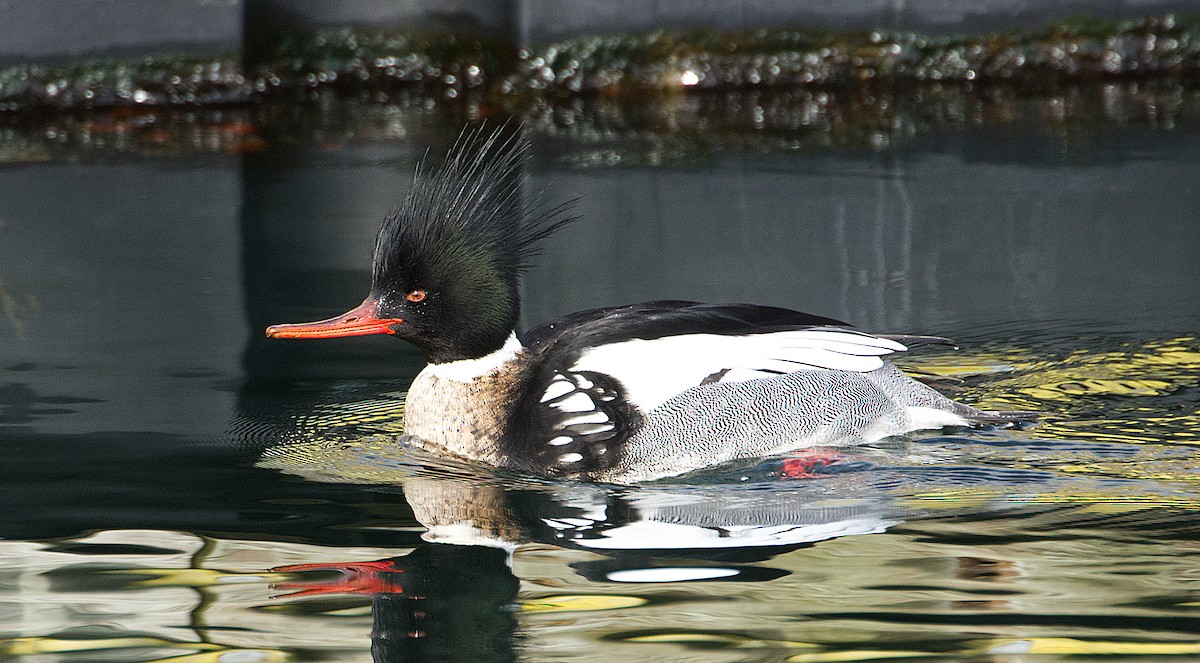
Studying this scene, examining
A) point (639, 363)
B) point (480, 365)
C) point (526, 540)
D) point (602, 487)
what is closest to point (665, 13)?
point (480, 365)

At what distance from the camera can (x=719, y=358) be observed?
14.8 ft

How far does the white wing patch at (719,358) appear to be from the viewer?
4438 mm

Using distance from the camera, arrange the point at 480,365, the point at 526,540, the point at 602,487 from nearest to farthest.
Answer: the point at 526,540 → the point at 602,487 → the point at 480,365

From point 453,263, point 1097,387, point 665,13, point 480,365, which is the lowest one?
point 1097,387

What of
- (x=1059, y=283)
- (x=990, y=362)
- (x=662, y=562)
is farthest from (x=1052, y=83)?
(x=662, y=562)

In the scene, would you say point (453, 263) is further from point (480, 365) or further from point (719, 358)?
point (719, 358)

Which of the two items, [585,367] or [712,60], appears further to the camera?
[712,60]

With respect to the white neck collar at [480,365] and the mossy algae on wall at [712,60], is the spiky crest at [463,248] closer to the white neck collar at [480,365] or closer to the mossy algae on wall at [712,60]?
the white neck collar at [480,365]

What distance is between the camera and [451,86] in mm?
13031

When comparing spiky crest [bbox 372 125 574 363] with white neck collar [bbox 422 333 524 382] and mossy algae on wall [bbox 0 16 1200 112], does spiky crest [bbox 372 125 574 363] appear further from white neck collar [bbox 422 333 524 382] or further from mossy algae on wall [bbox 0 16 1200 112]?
mossy algae on wall [bbox 0 16 1200 112]

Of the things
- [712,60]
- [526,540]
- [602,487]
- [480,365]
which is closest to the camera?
[526,540]

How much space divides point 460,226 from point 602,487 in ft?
2.67

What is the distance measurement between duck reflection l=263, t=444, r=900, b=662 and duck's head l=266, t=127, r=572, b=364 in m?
0.39

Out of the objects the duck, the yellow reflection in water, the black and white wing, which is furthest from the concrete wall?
the black and white wing
